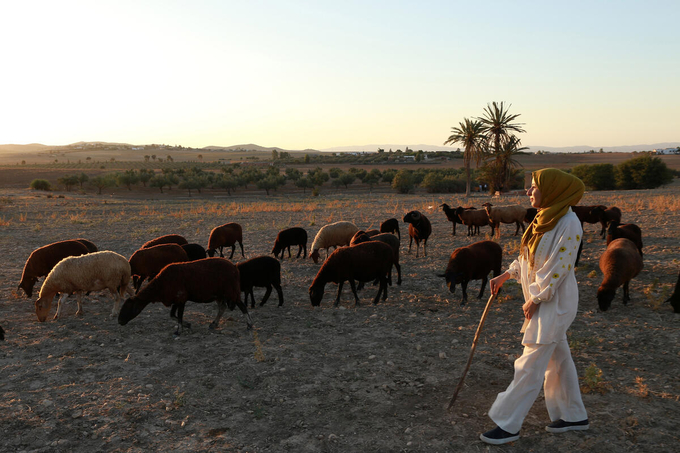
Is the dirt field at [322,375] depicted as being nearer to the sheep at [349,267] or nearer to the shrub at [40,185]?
the sheep at [349,267]

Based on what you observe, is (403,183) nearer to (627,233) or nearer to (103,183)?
(103,183)

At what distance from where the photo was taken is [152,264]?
10.2m

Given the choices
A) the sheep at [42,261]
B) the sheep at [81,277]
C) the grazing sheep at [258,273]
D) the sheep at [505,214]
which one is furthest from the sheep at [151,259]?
the sheep at [505,214]

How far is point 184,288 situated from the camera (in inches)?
307

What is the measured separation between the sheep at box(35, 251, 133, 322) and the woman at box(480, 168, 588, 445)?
774 cm

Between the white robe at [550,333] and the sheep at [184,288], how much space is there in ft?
17.0

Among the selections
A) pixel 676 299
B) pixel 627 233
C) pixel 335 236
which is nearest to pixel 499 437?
pixel 676 299

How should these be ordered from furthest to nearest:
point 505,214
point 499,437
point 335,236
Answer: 1. point 505,214
2. point 335,236
3. point 499,437

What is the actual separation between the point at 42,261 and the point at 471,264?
10.1 meters

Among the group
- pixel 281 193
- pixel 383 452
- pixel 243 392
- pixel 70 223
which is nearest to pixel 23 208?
pixel 70 223

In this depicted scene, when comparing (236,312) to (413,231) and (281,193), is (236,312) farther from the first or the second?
(281,193)

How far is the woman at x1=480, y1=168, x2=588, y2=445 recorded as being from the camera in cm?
419

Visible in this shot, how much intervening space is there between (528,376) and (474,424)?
3.37 feet

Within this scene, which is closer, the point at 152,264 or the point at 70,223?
the point at 152,264
